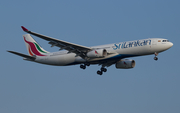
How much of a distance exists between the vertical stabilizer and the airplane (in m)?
1.36

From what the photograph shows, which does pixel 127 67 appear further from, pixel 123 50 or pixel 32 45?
pixel 32 45

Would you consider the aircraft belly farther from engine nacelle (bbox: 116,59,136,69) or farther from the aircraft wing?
engine nacelle (bbox: 116,59,136,69)

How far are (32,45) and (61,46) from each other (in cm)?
1185

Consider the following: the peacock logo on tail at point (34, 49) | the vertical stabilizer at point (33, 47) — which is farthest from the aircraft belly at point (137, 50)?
the peacock logo on tail at point (34, 49)

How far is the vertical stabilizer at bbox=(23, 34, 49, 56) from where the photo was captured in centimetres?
5583

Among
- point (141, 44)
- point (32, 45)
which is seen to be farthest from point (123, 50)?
point (32, 45)

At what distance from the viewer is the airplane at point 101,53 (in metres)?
46.4

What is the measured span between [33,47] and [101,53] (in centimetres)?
1541

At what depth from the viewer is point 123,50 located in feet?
155

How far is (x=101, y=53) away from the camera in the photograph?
155 ft

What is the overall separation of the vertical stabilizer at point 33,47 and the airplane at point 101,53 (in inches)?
53.5

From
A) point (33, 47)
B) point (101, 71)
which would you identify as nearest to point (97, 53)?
point (101, 71)

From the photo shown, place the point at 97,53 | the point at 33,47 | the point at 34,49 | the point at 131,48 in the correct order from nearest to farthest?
the point at 131,48
the point at 97,53
the point at 34,49
the point at 33,47

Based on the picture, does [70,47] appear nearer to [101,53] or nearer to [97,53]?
[97,53]
